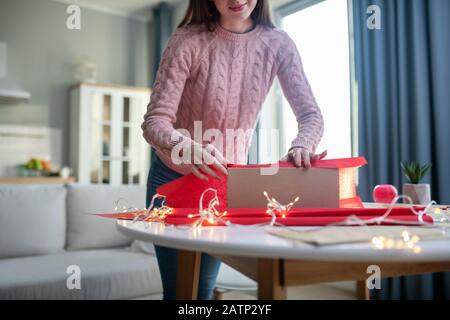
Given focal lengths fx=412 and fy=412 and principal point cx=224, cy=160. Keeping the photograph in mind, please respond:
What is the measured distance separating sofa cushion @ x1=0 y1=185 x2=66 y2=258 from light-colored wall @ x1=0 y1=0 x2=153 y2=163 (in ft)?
7.50

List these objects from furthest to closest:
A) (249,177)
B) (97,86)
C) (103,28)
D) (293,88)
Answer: (103,28) → (97,86) → (293,88) → (249,177)

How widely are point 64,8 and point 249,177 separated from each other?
4410 millimetres

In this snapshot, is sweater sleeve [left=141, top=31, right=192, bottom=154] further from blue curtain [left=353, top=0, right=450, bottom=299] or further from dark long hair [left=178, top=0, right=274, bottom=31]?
blue curtain [left=353, top=0, right=450, bottom=299]

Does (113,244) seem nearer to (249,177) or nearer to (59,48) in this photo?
(249,177)

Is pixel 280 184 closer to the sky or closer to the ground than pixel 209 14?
closer to the ground

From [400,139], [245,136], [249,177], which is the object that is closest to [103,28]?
[400,139]

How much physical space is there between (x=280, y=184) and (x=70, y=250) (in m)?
1.84

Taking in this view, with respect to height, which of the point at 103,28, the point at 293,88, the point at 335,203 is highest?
the point at 103,28

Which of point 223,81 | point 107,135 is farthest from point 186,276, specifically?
point 107,135

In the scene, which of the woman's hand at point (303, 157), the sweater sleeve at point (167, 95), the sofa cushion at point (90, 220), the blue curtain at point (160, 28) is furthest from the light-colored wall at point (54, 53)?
the woman's hand at point (303, 157)

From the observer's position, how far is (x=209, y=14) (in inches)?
41.4

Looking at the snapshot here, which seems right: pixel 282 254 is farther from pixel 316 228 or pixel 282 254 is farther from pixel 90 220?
pixel 90 220

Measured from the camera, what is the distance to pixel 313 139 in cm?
92

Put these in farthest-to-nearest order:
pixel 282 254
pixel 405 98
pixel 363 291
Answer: pixel 405 98 < pixel 363 291 < pixel 282 254
